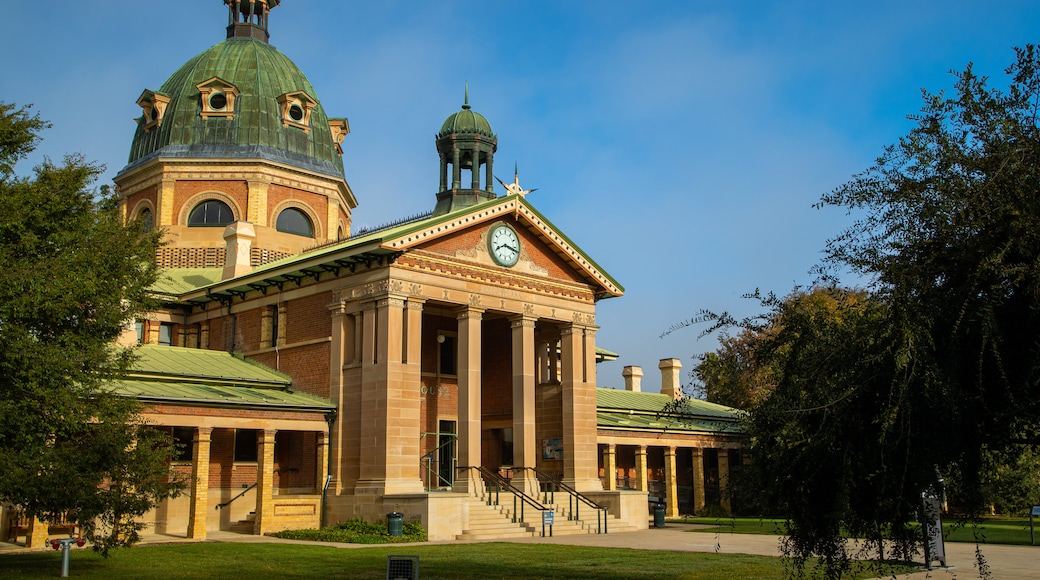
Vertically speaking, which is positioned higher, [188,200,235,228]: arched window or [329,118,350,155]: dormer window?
[329,118,350,155]: dormer window

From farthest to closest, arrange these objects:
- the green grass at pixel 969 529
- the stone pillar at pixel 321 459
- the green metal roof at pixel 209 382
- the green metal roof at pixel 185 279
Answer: the green metal roof at pixel 185 279 → the stone pillar at pixel 321 459 → the green metal roof at pixel 209 382 → the green grass at pixel 969 529

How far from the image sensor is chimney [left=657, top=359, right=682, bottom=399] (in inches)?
2194

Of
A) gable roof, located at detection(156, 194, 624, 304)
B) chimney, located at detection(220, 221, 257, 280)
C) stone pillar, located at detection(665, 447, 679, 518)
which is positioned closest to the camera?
gable roof, located at detection(156, 194, 624, 304)

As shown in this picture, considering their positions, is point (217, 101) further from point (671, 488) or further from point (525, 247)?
point (671, 488)

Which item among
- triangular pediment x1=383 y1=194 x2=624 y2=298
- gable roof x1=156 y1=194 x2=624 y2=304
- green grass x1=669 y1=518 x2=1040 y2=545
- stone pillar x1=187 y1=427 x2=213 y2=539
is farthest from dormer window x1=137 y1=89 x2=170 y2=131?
green grass x1=669 y1=518 x2=1040 y2=545

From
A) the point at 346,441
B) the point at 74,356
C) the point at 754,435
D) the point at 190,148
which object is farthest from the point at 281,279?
the point at 754,435

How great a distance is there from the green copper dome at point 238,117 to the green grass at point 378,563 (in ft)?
85.4

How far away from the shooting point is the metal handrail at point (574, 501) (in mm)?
33594

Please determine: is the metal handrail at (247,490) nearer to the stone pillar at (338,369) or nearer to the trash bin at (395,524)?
the stone pillar at (338,369)

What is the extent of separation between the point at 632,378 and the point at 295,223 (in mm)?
20731

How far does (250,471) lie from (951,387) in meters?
27.4

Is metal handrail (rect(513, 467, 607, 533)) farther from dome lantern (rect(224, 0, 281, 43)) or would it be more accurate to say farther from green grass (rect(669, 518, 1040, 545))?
Answer: dome lantern (rect(224, 0, 281, 43))

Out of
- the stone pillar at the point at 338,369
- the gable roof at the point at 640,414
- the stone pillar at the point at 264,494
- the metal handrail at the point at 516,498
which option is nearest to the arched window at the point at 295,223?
the stone pillar at the point at 338,369

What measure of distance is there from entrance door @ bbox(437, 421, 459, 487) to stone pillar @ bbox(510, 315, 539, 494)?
2868 mm
